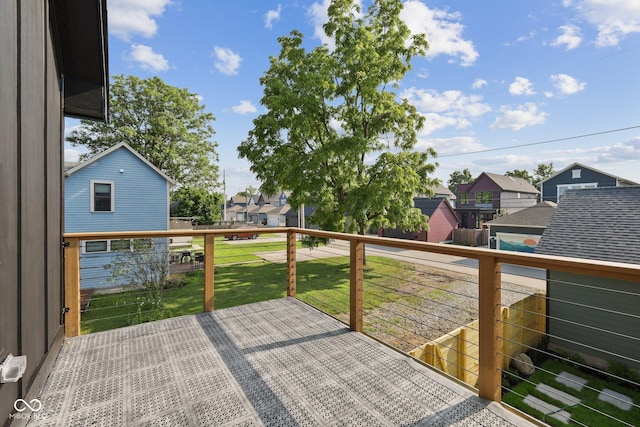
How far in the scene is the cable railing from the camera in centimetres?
188

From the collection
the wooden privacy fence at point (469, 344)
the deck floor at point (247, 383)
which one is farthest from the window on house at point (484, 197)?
the deck floor at point (247, 383)

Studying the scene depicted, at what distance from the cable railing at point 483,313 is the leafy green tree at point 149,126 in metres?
9.94

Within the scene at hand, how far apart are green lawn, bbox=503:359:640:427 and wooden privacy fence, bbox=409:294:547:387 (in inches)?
23.5

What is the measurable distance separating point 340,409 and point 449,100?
18.1 metres

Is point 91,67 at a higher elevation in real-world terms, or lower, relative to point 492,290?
higher

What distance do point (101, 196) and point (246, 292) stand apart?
674 cm

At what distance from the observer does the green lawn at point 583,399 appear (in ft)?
16.7

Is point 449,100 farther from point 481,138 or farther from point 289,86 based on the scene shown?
point 289,86

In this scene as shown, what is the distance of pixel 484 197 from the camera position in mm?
24688

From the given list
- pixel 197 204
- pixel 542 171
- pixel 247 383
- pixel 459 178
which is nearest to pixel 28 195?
pixel 247 383

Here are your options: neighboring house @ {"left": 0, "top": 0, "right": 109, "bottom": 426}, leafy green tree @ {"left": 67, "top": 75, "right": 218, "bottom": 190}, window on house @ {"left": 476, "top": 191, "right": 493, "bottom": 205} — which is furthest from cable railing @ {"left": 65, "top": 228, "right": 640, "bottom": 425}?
window on house @ {"left": 476, "top": 191, "right": 493, "bottom": 205}

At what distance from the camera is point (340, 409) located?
5.95 feet

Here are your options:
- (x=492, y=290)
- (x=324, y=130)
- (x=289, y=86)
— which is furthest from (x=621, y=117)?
(x=492, y=290)

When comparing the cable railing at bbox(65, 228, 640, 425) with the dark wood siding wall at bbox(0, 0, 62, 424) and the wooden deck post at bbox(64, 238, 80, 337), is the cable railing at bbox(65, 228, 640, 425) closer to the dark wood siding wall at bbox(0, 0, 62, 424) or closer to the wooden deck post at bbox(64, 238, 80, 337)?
the wooden deck post at bbox(64, 238, 80, 337)
